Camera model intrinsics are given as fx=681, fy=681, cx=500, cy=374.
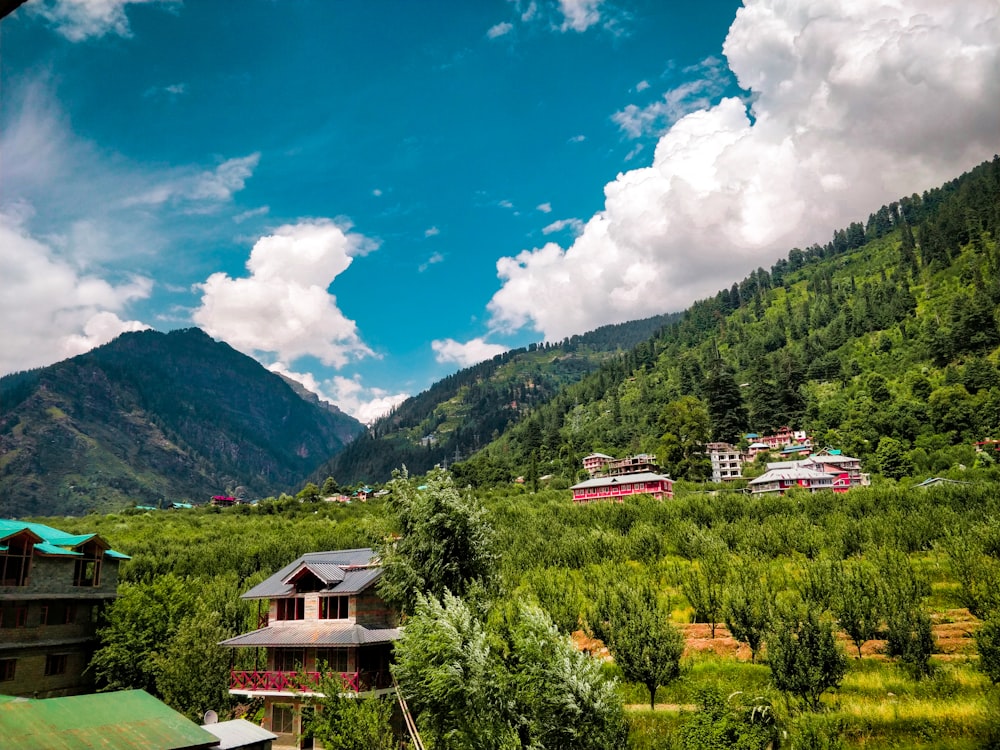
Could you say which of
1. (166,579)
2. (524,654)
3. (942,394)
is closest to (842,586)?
(524,654)

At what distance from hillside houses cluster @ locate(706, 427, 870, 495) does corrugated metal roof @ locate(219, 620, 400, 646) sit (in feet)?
212

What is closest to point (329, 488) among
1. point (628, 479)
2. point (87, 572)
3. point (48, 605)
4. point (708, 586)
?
point (628, 479)

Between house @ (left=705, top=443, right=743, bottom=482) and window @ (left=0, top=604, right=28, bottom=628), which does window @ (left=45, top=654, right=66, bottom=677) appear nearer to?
window @ (left=0, top=604, right=28, bottom=628)

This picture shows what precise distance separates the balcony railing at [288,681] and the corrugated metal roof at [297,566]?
456cm

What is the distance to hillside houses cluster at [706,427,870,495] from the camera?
10031 centimetres

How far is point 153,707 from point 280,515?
97914 millimetres

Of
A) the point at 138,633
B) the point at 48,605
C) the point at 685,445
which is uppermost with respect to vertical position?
the point at 685,445

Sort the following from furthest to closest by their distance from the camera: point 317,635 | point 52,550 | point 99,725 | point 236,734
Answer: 1. point 52,550
2. point 317,635
3. point 236,734
4. point 99,725

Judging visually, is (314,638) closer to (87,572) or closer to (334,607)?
(334,607)

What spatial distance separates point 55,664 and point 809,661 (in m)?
46.3

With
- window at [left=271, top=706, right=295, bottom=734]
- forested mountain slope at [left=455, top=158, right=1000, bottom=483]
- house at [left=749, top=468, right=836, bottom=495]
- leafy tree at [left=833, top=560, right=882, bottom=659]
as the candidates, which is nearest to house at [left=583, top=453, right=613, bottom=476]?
forested mountain slope at [left=455, top=158, right=1000, bottom=483]

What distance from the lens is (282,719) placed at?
39938 millimetres

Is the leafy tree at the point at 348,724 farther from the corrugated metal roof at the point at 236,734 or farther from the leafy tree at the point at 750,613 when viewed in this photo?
the leafy tree at the point at 750,613

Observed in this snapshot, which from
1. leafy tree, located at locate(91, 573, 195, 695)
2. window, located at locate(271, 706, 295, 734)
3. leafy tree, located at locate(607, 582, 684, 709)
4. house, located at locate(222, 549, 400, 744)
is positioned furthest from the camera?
leafy tree, located at locate(91, 573, 195, 695)
